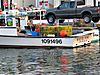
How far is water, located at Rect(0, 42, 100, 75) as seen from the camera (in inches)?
1070

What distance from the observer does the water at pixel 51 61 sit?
89.2ft

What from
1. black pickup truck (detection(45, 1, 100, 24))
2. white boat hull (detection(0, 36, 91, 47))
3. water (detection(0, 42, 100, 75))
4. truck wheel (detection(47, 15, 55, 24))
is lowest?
water (detection(0, 42, 100, 75))

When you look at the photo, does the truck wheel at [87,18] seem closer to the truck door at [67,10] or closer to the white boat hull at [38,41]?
the truck door at [67,10]

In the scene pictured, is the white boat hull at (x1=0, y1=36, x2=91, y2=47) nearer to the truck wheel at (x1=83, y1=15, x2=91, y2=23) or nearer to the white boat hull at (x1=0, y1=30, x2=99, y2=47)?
the white boat hull at (x1=0, y1=30, x2=99, y2=47)

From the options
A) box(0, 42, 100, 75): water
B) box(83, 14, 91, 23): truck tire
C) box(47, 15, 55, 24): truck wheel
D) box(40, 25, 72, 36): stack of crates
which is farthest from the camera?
box(47, 15, 55, 24): truck wheel

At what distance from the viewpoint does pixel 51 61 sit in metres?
31.5

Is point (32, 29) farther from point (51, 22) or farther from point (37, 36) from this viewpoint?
point (51, 22)

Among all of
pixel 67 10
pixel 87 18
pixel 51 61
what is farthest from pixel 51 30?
pixel 51 61

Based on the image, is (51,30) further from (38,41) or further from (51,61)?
(51,61)

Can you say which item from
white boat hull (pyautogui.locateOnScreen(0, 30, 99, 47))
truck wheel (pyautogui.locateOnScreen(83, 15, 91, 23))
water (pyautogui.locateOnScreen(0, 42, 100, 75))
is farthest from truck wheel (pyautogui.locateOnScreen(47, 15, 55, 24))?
white boat hull (pyautogui.locateOnScreen(0, 30, 99, 47))

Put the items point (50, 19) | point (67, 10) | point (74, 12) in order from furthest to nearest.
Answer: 1. point (50, 19)
2. point (74, 12)
3. point (67, 10)

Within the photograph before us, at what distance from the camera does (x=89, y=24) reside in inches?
2044

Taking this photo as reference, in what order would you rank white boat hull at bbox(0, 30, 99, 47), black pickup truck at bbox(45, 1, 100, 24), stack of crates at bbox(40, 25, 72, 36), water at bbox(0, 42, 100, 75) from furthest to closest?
black pickup truck at bbox(45, 1, 100, 24)
stack of crates at bbox(40, 25, 72, 36)
white boat hull at bbox(0, 30, 99, 47)
water at bbox(0, 42, 100, 75)

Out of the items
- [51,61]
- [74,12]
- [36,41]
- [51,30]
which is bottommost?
[51,61]
